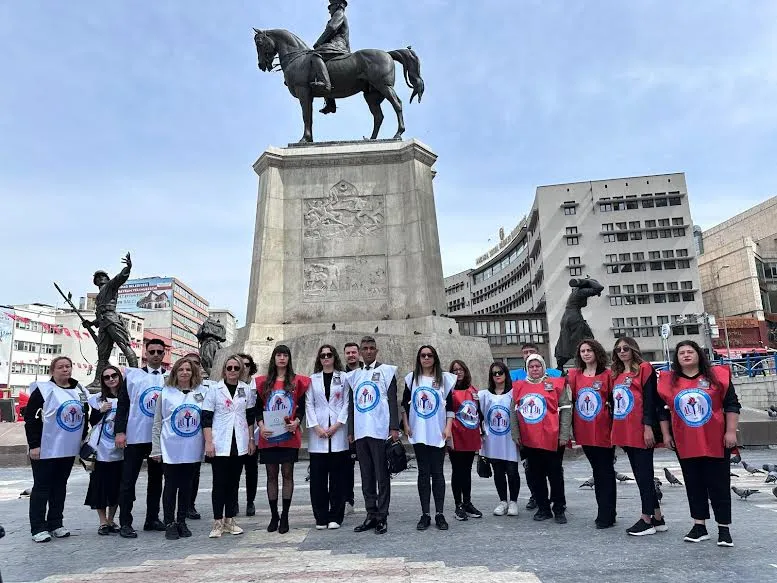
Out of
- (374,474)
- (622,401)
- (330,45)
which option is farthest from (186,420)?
(330,45)

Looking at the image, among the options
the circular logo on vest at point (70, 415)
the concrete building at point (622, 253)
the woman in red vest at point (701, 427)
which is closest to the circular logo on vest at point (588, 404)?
the woman in red vest at point (701, 427)

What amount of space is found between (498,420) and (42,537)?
455cm

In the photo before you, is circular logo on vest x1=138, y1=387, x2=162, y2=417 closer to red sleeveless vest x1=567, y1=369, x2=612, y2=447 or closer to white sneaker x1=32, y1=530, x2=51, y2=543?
white sneaker x1=32, y1=530, x2=51, y2=543

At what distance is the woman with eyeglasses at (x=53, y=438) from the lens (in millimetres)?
5559

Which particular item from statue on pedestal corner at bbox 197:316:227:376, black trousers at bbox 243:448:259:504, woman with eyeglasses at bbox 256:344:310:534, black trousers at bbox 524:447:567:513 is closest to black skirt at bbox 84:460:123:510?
black trousers at bbox 243:448:259:504

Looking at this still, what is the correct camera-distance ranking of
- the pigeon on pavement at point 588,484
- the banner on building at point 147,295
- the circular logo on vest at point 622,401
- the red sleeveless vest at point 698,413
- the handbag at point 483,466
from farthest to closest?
the banner on building at point 147,295
the pigeon on pavement at point 588,484
the handbag at point 483,466
the circular logo on vest at point 622,401
the red sleeveless vest at point 698,413

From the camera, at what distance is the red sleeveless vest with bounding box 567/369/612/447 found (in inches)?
214

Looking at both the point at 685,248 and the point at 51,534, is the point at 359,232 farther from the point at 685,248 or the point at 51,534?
the point at 685,248

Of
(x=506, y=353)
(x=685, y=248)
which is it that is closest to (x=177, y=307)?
(x=506, y=353)

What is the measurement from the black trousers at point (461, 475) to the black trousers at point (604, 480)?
1234 millimetres

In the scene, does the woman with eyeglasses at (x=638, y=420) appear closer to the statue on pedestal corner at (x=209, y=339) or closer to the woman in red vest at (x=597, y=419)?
the woman in red vest at (x=597, y=419)

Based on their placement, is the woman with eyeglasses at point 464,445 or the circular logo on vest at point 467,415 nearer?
the woman with eyeglasses at point 464,445

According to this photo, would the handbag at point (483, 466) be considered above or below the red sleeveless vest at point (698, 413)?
below

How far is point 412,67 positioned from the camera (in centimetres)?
1403
